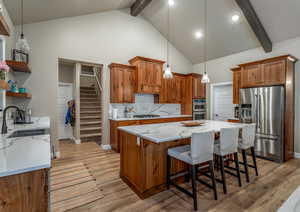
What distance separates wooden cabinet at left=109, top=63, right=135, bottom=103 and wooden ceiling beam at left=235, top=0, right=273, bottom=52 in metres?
3.06

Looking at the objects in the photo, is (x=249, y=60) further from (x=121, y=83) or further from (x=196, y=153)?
(x=196, y=153)

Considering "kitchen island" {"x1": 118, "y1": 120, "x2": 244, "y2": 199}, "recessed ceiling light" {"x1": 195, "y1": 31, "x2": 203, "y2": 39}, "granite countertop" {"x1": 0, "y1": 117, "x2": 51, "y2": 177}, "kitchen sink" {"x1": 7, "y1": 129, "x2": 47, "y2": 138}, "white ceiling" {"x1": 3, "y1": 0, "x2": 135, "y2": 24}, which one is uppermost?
"recessed ceiling light" {"x1": 195, "y1": 31, "x2": 203, "y2": 39}

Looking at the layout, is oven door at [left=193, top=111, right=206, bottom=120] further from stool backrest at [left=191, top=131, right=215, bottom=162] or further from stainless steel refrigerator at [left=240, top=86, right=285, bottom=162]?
stool backrest at [left=191, top=131, right=215, bottom=162]

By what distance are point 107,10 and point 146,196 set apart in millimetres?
4656

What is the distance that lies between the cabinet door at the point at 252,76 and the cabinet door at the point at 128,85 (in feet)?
10.3

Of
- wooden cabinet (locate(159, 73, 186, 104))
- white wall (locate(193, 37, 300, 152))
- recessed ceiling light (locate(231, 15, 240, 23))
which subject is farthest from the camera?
wooden cabinet (locate(159, 73, 186, 104))

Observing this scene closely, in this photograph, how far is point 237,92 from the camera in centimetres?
441

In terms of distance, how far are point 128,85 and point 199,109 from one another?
2.85 meters

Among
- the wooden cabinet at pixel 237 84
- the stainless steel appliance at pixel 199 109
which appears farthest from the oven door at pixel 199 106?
the wooden cabinet at pixel 237 84

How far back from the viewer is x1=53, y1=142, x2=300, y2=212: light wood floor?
1.87m

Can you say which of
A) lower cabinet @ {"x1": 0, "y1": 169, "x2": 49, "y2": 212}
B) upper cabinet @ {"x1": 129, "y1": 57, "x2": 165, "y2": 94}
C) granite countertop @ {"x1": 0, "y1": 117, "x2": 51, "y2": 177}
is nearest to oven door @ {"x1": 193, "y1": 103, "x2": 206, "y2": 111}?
upper cabinet @ {"x1": 129, "y1": 57, "x2": 165, "y2": 94}

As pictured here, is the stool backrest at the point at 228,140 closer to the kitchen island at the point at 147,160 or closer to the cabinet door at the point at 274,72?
the kitchen island at the point at 147,160

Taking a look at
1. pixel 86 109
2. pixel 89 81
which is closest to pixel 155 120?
pixel 86 109

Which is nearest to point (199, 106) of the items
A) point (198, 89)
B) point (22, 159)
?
point (198, 89)
